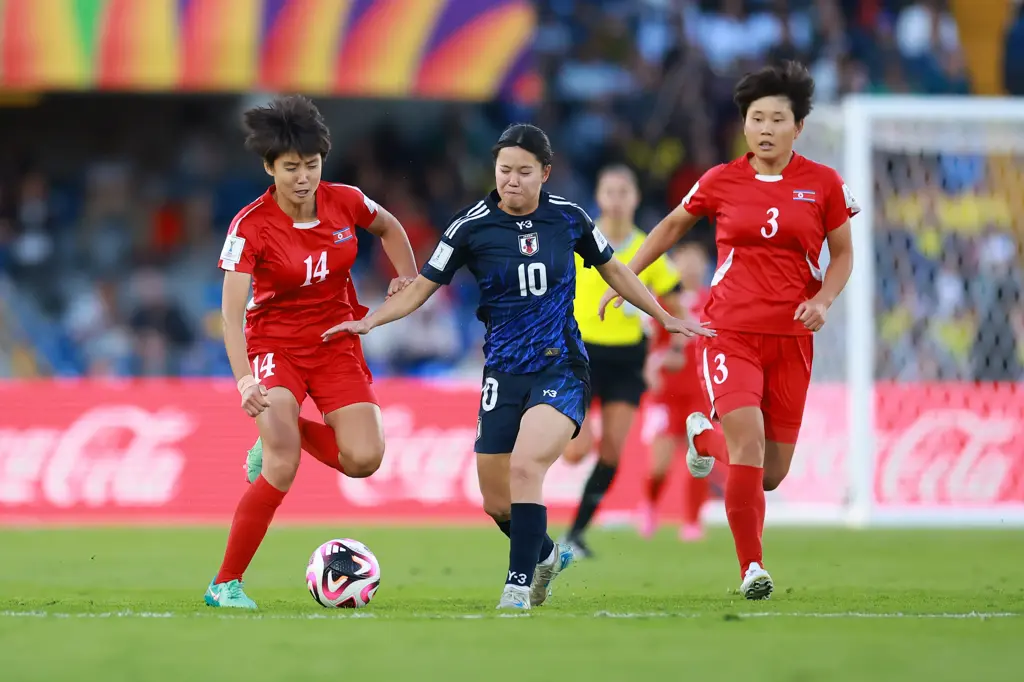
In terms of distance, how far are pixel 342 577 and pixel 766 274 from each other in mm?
2473

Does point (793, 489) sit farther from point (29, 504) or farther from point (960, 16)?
point (960, 16)

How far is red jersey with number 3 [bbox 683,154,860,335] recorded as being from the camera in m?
7.35

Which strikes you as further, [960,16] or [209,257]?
[960,16]

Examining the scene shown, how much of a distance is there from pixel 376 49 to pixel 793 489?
6.74 meters

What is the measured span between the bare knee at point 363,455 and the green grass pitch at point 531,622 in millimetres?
657

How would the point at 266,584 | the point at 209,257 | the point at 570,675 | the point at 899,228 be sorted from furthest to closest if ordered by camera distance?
the point at 209,257 → the point at 899,228 → the point at 266,584 → the point at 570,675

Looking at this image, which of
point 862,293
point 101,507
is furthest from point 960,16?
point 101,507

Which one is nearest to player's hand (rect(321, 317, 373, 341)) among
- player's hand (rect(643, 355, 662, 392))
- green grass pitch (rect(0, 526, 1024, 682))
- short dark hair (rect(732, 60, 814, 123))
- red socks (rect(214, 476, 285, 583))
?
red socks (rect(214, 476, 285, 583))

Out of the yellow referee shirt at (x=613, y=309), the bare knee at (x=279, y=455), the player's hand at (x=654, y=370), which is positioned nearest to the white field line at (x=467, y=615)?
the bare knee at (x=279, y=455)

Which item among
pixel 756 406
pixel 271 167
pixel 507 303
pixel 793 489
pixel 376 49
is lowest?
pixel 793 489

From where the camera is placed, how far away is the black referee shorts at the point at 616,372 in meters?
10.3

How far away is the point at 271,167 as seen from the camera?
6.91 meters

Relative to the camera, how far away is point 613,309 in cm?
1027

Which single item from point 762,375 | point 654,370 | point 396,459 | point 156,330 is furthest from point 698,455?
point 156,330
